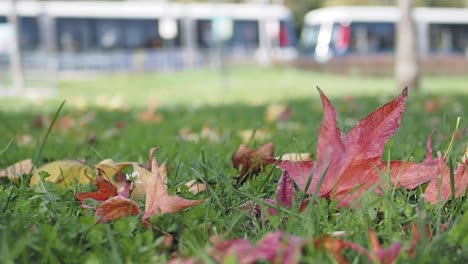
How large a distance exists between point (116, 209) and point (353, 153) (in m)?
0.44

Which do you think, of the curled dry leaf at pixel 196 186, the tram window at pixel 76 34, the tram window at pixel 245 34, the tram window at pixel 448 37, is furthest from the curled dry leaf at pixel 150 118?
the tram window at pixel 448 37

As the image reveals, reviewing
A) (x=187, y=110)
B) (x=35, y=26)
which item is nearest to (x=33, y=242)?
(x=187, y=110)

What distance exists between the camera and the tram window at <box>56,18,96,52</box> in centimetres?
2794

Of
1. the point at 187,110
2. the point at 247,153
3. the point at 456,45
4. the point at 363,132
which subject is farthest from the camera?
the point at 456,45

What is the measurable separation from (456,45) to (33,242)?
1287 inches

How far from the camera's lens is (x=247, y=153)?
1.74 m

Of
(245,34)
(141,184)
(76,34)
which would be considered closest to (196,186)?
(141,184)

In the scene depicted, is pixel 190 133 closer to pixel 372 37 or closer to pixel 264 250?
pixel 264 250

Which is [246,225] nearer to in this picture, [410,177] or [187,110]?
[410,177]

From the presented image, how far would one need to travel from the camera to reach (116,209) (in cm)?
124

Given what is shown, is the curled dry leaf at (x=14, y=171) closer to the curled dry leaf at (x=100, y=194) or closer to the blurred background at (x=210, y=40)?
the curled dry leaf at (x=100, y=194)

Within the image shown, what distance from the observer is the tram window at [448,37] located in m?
31.7

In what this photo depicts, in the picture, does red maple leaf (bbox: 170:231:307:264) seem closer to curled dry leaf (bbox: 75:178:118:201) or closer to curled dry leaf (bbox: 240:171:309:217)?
curled dry leaf (bbox: 240:171:309:217)

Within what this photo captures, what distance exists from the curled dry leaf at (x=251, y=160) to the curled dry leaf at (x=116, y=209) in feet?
1.41
